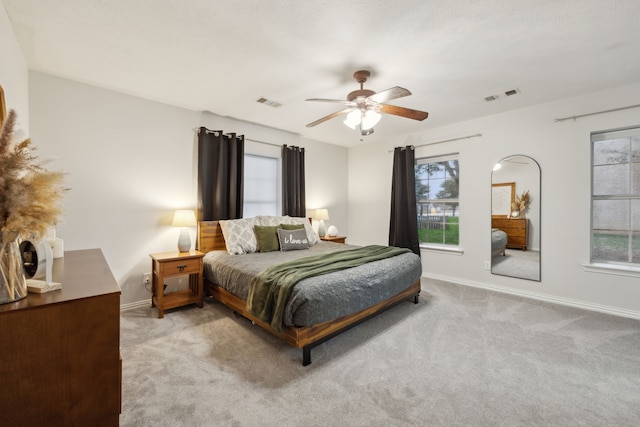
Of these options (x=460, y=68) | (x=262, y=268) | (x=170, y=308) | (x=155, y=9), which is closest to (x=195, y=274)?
(x=170, y=308)

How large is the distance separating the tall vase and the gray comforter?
4.71 ft

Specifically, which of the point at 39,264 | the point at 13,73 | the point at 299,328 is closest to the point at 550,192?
the point at 299,328

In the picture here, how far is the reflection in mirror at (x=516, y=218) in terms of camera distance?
365 cm

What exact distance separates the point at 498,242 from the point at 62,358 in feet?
15.0

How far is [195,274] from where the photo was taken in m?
3.43

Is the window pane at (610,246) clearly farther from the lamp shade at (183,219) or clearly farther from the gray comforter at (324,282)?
the lamp shade at (183,219)

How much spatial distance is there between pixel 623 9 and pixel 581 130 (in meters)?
1.84

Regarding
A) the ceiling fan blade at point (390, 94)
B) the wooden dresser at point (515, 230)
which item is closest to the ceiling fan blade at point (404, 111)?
the ceiling fan blade at point (390, 94)

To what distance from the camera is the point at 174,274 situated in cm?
303

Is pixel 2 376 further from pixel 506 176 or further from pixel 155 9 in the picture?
pixel 506 176

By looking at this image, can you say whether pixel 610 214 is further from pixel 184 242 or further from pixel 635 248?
pixel 184 242

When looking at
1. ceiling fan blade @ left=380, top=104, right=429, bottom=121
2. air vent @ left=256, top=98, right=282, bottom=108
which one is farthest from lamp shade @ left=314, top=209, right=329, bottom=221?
ceiling fan blade @ left=380, top=104, right=429, bottom=121

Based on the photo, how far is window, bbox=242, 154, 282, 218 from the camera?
438 centimetres

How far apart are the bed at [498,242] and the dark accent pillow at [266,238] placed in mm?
3090
